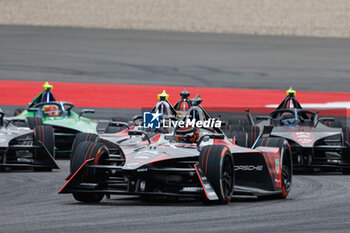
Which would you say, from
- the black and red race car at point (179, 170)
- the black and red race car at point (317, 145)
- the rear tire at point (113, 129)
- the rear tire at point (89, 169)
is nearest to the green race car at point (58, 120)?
the rear tire at point (113, 129)

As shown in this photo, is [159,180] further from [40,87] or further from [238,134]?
[40,87]

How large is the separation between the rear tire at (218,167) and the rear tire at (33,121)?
9.89 m

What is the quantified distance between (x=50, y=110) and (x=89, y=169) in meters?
11.3

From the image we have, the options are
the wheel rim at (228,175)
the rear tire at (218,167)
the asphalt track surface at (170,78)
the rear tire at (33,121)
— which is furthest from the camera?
the rear tire at (33,121)

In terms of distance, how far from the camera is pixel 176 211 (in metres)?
10.3

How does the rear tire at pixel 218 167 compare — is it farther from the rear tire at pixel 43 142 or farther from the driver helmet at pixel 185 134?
the rear tire at pixel 43 142

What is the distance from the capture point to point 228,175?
11398 mm

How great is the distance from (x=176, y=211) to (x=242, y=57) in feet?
114

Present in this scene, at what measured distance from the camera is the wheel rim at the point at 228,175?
1128cm

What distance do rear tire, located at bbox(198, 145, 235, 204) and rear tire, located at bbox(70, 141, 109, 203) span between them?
1.34 m

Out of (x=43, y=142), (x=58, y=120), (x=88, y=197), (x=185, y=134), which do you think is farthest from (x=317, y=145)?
(x=88, y=197)

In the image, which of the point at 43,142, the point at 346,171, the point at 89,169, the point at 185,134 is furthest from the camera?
the point at 346,171

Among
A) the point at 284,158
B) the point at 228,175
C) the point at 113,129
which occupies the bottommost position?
the point at 228,175

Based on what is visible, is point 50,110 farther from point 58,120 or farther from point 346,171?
point 346,171
